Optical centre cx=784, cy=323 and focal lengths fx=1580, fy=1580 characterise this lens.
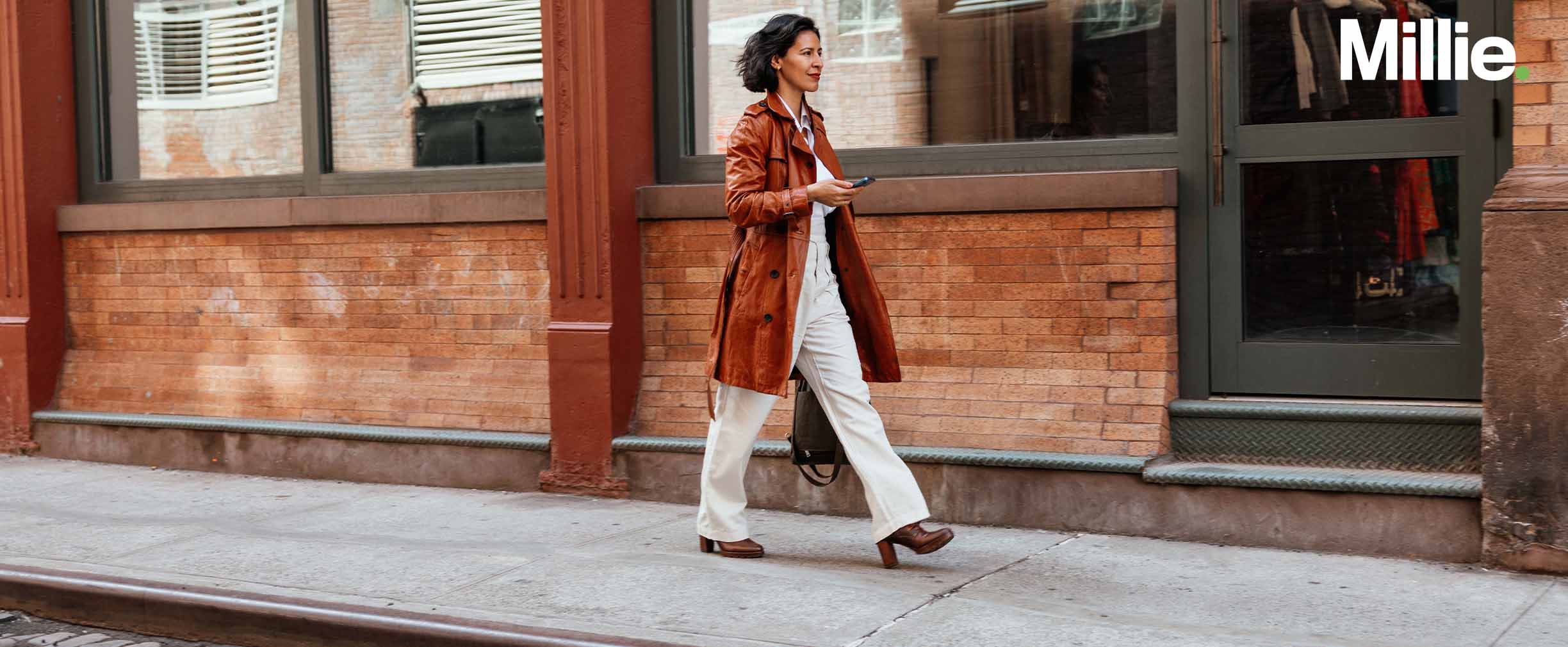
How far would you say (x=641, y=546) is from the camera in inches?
251

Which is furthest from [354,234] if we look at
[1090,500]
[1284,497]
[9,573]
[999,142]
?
[1284,497]

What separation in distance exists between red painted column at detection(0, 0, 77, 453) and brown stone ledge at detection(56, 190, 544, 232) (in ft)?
0.70

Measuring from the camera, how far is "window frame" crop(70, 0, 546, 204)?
8.40 m

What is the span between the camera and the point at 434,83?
28.6ft

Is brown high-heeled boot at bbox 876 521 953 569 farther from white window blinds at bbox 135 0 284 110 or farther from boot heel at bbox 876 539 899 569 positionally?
white window blinds at bbox 135 0 284 110

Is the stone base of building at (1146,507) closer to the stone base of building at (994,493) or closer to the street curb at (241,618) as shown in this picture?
the stone base of building at (994,493)

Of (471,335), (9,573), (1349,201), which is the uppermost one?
(1349,201)

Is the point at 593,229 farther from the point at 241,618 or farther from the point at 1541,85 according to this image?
the point at 1541,85

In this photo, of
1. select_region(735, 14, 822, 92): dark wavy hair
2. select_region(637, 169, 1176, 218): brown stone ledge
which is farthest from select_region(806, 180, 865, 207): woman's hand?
select_region(637, 169, 1176, 218): brown stone ledge

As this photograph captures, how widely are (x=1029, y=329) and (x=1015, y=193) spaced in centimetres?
59

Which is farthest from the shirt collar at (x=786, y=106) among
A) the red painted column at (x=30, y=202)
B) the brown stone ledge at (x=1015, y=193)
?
the red painted column at (x=30, y=202)

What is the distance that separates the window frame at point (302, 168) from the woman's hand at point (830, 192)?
2967mm

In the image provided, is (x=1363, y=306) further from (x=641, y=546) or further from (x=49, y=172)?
(x=49, y=172)

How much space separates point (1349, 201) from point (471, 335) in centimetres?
437
